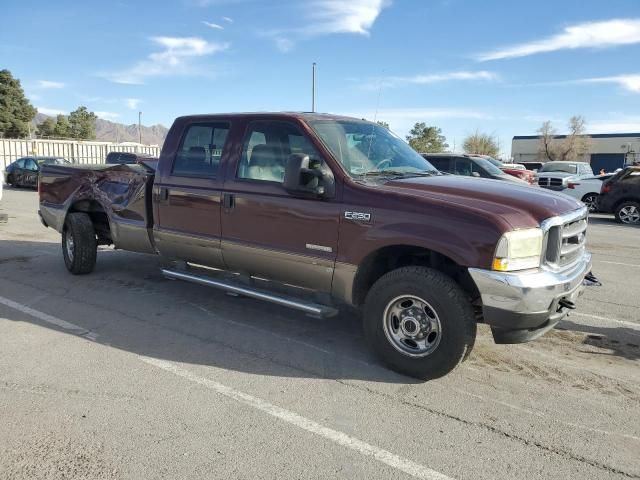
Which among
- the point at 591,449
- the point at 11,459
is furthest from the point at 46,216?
the point at 591,449

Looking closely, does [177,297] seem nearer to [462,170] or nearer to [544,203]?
[544,203]

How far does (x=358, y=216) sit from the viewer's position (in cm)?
423

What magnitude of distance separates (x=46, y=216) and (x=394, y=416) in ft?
20.4

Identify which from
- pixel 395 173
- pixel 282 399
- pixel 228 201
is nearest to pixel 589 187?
pixel 395 173

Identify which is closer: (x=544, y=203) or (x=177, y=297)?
(x=544, y=203)

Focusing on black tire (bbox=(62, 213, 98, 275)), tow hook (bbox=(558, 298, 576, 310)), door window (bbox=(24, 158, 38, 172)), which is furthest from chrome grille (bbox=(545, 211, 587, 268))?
door window (bbox=(24, 158, 38, 172))

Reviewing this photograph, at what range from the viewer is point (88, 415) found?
342 centimetres

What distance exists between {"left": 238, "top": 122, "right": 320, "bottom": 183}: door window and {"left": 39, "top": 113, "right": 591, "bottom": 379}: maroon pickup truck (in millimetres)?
13

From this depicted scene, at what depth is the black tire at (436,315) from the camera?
3.77 m

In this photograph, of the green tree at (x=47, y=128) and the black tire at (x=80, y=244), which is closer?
the black tire at (x=80, y=244)

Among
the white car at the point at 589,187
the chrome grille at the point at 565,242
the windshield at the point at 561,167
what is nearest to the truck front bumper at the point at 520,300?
the chrome grille at the point at 565,242

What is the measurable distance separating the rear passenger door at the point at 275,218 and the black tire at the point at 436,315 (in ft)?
1.80

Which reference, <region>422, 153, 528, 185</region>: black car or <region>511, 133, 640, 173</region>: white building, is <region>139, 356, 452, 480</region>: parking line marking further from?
<region>511, 133, 640, 173</region>: white building

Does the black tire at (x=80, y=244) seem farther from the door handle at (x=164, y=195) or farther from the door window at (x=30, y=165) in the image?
the door window at (x=30, y=165)
